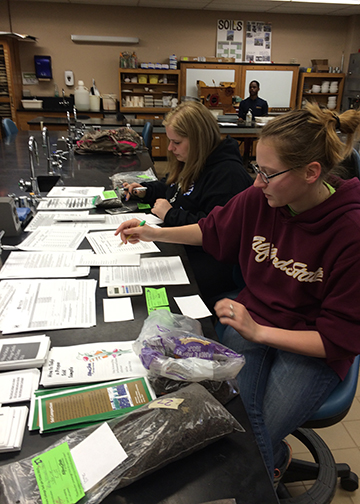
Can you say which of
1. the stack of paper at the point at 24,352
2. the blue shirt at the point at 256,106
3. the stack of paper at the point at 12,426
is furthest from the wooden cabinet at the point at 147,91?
the stack of paper at the point at 12,426

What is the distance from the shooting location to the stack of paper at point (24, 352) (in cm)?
92

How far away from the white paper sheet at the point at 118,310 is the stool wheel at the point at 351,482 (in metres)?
1.08

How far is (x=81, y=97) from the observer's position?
6.89 metres

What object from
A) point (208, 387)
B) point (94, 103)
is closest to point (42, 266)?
point (208, 387)

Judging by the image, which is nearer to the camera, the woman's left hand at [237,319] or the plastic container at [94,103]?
the woman's left hand at [237,319]

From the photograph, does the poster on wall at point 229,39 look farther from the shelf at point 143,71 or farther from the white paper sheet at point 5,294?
the white paper sheet at point 5,294

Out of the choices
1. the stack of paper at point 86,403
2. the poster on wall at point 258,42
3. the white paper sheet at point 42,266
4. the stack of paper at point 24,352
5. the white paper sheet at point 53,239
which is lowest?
the stack of paper at point 86,403

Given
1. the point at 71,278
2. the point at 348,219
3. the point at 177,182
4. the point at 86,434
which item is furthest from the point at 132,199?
the point at 86,434

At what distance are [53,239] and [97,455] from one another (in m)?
1.12

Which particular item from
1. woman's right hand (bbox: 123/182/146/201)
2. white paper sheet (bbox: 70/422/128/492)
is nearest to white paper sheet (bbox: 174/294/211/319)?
white paper sheet (bbox: 70/422/128/492)

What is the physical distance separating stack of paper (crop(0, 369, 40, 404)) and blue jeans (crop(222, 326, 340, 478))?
1.93 ft

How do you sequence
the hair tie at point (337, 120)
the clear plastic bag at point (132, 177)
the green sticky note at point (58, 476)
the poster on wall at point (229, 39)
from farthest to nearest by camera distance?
1. the poster on wall at point (229, 39)
2. the clear plastic bag at point (132, 177)
3. the hair tie at point (337, 120)
4. the green sticky note at point (58, 476)

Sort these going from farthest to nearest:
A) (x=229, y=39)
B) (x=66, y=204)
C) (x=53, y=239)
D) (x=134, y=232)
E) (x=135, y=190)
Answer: (x=229, y=39), (x=135, y=190), (x=66, y=204), (x=53, y=239), (x=134, y=232)

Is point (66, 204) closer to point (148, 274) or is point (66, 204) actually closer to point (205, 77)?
point (148, 274)
